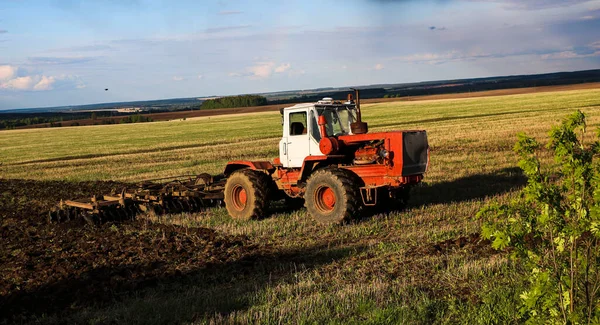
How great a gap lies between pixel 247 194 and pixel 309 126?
205 centimetres

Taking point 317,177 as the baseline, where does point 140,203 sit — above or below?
below

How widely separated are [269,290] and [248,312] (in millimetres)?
862

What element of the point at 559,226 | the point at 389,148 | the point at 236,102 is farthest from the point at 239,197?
the point at 236,102

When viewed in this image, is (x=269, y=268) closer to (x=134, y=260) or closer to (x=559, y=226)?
(x=134, y=260)

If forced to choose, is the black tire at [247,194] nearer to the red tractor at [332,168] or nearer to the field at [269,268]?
the red tractor at [332,168]

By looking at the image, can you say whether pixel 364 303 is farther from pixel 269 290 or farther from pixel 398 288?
pixel 269 290

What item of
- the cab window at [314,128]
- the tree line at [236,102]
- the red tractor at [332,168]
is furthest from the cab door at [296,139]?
the tree line at [236,102]

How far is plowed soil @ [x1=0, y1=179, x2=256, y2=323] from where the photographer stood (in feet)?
26.3

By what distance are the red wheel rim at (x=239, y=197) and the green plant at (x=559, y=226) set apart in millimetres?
8689

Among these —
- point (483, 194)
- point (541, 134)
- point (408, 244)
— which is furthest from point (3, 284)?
point (541, 134)

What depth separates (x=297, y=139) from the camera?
12453 mm

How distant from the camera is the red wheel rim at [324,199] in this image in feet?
39.1

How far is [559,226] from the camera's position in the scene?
488 cm

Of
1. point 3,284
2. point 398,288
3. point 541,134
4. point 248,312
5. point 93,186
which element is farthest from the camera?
point 541,134
